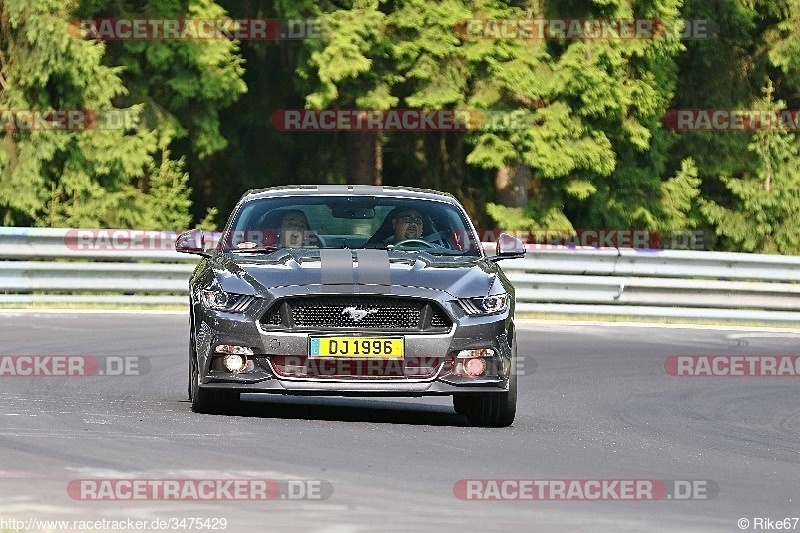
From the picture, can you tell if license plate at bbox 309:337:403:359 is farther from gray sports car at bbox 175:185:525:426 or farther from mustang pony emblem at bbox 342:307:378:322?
mustang pony emblem at bbox 342:307:378:322

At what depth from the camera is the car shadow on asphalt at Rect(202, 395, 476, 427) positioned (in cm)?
1173

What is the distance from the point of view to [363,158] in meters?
33.6

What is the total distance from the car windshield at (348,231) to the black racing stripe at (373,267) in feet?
1.34

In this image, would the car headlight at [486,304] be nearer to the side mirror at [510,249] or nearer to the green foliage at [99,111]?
the side mirror at [510,249]

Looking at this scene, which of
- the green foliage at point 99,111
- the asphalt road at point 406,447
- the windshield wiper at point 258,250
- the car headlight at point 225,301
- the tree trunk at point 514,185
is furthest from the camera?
the tree trunk at point 514,185

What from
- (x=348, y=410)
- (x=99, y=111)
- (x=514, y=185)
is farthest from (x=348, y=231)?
(x=514, y=185)

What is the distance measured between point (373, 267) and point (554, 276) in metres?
11.4

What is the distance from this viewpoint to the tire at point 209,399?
11.5 metres

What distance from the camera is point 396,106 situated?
102ft

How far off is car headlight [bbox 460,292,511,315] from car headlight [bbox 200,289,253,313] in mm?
1285

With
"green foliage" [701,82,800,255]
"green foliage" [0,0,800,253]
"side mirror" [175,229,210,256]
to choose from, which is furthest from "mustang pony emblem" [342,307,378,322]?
"green foliage" [701,82,800,255]

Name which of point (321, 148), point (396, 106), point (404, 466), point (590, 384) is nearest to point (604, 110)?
point (396, 106)

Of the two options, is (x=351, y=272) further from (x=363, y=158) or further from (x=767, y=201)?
(x=767, y=201)

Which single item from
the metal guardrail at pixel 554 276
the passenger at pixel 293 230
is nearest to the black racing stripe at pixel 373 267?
the passenger at pixel 293 230
